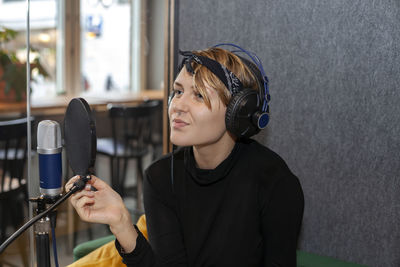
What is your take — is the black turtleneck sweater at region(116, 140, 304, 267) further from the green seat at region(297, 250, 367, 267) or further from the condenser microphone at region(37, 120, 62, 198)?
the condenser microphone at region(37, 120, 62, 198)

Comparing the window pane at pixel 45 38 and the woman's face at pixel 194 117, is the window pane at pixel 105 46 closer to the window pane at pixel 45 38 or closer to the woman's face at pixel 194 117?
the window pane at pixel 45 38

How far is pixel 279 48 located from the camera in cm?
149

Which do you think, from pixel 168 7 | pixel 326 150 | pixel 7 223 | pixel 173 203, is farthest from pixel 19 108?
pixel 326 150

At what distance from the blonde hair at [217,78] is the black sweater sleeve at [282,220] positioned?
252 millimetres

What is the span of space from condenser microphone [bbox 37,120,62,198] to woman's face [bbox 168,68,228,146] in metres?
0.39

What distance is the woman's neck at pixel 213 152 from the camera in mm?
1221

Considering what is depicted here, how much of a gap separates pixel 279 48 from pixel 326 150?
37cm

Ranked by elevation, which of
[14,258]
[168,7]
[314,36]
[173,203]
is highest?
[168,7]

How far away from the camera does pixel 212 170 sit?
1.21 metres

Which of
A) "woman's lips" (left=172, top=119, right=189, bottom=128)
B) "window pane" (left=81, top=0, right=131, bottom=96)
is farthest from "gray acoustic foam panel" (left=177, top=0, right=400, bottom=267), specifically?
"window pane" (left=81, top=0, right=131, bottom=96)

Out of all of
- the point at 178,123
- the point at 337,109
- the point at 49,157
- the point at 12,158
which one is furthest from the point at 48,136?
the point at 12,158

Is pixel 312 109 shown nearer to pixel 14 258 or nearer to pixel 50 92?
pixel 14 258

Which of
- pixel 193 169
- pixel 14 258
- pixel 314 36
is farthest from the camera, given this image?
pixel 14 258

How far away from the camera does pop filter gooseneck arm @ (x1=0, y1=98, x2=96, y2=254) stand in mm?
676
